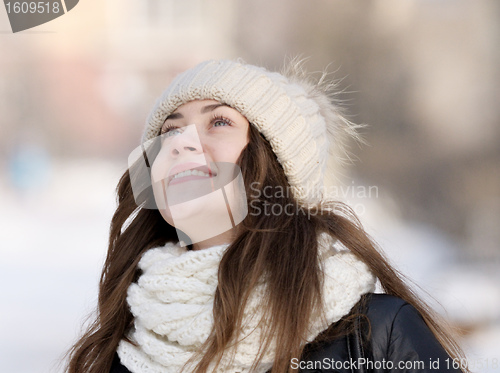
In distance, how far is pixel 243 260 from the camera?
1.02 meters

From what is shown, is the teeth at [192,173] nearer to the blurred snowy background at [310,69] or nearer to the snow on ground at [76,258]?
the snow on ground at [76,258]

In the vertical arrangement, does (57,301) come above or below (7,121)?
below

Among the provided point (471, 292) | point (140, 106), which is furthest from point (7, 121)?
point (471, 292)

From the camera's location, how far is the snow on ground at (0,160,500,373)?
8.96ft

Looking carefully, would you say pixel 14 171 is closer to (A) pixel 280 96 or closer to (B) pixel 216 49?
(B) pixel 216 49

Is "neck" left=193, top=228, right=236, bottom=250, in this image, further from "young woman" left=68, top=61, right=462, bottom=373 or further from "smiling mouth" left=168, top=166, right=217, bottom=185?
"smiling mouth" left=168, top=166, right=217, bottom=185

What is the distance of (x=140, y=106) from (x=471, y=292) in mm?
2500

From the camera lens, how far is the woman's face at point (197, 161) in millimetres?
1089

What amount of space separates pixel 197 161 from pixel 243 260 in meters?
0.24

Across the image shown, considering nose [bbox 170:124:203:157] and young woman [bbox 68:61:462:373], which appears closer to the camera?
young woman [bbox 68:61:462:373]

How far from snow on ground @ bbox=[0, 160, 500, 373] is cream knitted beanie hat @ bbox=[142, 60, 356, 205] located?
1.56 m

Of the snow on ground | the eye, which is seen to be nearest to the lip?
the eye

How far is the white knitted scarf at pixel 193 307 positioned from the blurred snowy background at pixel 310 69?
2168 mm

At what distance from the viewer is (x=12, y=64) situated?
141 inches
